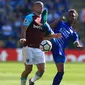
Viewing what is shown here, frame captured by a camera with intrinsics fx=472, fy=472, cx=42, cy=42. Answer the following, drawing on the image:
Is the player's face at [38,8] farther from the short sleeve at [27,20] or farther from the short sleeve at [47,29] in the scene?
the short sleeve at [47,29]

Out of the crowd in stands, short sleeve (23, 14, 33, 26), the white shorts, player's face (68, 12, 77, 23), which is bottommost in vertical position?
the white shorts

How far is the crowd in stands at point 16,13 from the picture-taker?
90.2 ft

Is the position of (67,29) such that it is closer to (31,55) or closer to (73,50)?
(31,55)

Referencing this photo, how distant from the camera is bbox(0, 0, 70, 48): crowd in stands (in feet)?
90.2

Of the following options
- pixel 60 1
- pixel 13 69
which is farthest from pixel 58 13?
pixel 13 69

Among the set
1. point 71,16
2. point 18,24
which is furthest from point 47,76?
point 18,24

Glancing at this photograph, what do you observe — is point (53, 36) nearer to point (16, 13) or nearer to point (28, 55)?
point (28, 55)

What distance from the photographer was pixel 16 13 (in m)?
28.7

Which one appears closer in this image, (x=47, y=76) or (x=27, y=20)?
(x=27, y=20)

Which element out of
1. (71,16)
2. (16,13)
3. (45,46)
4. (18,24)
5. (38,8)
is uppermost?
(16,13)

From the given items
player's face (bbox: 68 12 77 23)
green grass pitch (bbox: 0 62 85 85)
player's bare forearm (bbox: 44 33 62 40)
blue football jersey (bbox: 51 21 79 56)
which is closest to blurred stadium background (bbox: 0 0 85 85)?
green grass pitch (bbox: 0 62 85 85)

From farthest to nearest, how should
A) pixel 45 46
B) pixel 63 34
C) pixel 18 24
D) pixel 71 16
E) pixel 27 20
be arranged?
pixel 18 24 → pixel 63 34 → pixel 71 16 → pixel 45 46 → pixel 27 20

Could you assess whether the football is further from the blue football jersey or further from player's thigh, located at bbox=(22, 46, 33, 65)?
the blue football jersey

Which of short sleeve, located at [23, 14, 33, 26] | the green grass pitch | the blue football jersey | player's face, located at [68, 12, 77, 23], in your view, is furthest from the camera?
the green grass pitch
